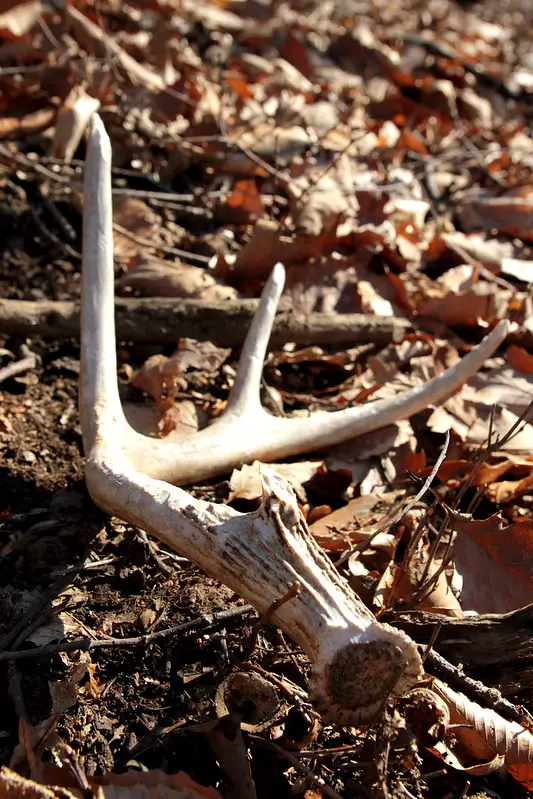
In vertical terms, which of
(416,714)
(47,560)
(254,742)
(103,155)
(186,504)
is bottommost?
(47,560)

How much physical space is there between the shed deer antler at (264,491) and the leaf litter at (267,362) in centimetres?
13

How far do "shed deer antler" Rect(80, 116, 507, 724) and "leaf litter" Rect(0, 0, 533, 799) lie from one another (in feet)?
0.43

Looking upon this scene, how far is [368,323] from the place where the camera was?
129 inches

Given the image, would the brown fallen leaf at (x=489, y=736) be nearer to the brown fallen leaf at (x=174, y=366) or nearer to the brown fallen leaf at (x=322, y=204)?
the brown fallen leaf at (x=174, y=366)

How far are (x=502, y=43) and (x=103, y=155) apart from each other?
641 centimetres

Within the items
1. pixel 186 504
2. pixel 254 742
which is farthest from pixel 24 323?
pixel 254 742

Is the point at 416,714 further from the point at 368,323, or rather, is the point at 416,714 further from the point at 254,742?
the point at 368,323

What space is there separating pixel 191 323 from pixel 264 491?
1435mm

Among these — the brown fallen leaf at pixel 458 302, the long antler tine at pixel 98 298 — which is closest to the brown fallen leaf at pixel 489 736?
the long antler tine at pixel 98 298

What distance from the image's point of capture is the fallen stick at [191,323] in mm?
2932

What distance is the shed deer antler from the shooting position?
62.0 inches

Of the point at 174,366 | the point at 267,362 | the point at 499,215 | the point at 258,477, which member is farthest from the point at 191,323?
the point at 499,215

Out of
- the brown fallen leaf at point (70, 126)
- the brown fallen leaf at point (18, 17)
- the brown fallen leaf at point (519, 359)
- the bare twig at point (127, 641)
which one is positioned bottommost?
the bare twig at point (127, 641)

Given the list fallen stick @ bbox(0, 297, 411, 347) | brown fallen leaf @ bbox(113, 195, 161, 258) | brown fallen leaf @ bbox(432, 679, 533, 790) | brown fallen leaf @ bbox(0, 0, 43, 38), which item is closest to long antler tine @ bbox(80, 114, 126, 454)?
fallen stick @ bbox(0, 297, 411, 347)
